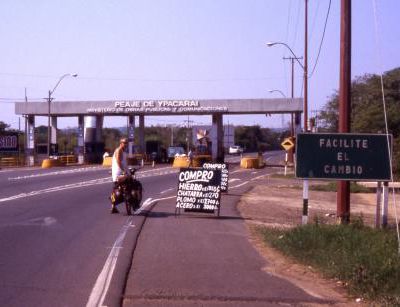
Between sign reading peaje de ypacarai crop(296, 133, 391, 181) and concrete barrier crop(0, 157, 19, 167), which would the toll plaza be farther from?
sign reading peaje de ypacarai crop(296, 133, 391, 181)

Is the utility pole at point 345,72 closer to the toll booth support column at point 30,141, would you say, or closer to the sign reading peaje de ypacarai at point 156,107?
the sign reading peaje de ypacarai at point 156,107

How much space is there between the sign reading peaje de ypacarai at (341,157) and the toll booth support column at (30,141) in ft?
176

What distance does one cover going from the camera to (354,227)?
47.4 feet

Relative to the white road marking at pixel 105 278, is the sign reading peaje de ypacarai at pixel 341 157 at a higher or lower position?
higher

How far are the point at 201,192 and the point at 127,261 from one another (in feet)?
23.6

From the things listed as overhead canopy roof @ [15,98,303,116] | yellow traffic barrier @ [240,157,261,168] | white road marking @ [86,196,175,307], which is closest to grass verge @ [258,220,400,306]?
white road marking @ [86,196,175,307]

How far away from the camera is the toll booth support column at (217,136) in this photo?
227 ft

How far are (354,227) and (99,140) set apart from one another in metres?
63.5

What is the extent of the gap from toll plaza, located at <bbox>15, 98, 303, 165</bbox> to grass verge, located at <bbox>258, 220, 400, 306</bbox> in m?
52.6

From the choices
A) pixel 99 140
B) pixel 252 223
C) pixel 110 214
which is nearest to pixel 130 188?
pixel 110 214

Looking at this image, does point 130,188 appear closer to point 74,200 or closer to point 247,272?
point 74,200

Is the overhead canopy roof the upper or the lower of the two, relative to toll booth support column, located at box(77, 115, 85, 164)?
upper

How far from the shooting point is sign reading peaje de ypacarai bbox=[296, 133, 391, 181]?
15.5 metres

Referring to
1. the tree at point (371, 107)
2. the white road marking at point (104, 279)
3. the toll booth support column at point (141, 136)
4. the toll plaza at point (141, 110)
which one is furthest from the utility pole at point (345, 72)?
the toll booth support column at point (141, 136)
